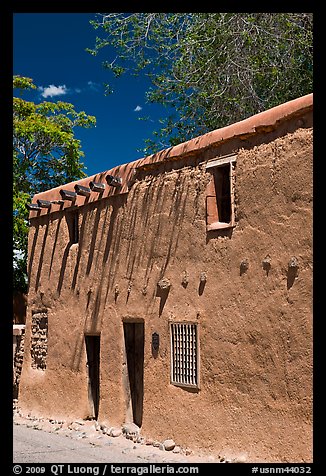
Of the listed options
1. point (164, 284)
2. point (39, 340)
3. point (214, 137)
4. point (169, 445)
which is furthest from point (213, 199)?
point (39, 340)

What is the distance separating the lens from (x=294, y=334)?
23.8 ft

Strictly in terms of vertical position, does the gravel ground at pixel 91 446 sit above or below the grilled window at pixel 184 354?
below

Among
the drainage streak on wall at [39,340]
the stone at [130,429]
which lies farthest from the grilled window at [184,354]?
the drainage streak on wall at [39,340]

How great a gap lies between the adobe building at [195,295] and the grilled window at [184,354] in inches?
0.9

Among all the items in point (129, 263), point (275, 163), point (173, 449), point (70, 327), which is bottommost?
point (173, 449)

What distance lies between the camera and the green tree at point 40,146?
1967cm

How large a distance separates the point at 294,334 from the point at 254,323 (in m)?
0.70

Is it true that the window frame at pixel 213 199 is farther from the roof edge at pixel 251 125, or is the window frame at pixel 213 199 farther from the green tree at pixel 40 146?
the green tree at pixel 40 146

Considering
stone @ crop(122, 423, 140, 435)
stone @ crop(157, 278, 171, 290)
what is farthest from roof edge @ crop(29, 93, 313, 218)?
stone @ crop(122, 423, 140, 435)

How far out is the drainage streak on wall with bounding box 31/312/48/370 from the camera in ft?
42.3

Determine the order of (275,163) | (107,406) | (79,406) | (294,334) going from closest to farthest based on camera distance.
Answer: (294,334) → (275,163) → (107,406) → (79,406)

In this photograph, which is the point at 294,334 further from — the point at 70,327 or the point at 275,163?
the point at 70,327
